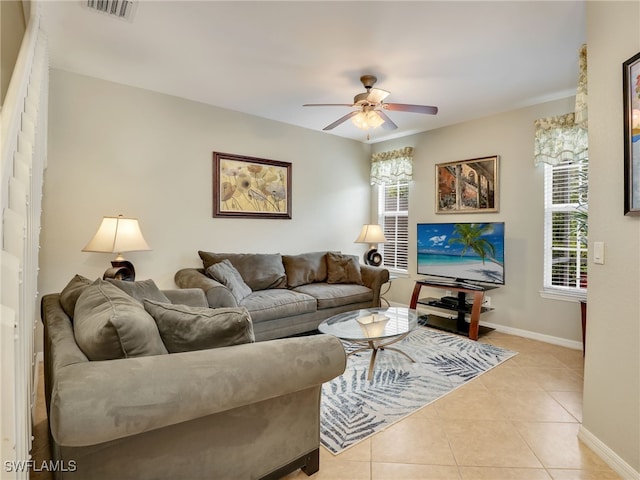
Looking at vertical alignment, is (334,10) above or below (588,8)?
above

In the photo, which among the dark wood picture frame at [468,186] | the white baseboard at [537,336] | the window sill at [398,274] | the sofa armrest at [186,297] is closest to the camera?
the sofa armrest at [186,297]

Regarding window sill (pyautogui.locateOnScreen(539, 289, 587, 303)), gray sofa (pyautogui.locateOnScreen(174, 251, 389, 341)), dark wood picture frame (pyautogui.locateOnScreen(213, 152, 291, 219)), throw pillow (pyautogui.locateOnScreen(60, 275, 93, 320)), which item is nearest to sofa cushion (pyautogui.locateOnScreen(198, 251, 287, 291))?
gray sofa (pyautogui.locateOnScreen(174, 251, 389, 341))

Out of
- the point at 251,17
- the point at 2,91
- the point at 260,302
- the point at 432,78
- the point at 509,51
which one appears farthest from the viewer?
the point at 260,302

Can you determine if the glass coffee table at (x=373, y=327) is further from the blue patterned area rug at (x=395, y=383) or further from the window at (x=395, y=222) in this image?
the window at (x=395, y=222)

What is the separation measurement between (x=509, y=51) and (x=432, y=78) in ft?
2.17

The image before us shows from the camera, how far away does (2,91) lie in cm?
214

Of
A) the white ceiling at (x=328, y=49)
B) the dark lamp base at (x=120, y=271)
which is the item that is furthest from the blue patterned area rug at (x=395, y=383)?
the white ceiling at (x=328, y=49)

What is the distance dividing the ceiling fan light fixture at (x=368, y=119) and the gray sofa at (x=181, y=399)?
2.22 metres

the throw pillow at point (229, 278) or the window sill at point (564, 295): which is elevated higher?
the throw pillow at point (229, 278)

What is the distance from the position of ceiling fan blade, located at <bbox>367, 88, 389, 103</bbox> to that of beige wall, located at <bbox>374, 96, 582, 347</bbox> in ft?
6.51

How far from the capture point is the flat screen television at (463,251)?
3.89 meters

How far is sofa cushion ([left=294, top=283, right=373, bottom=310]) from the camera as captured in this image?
3865 mm

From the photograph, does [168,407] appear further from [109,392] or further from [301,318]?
[301,318]

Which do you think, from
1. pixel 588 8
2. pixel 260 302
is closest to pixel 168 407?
pixel 260 302
